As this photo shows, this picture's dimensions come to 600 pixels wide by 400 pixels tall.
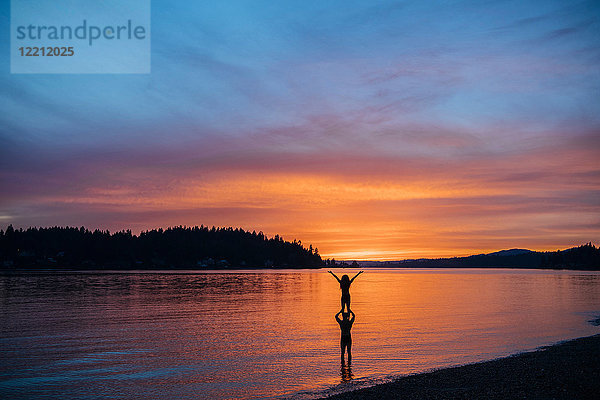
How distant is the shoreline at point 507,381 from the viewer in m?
17.5

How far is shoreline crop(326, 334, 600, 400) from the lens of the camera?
1750 centimetres

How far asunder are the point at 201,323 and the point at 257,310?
13.4 meters

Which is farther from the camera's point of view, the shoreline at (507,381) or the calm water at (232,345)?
the calm water at (232,345)

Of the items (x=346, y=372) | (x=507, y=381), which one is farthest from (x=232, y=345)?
(x=507, y=381)

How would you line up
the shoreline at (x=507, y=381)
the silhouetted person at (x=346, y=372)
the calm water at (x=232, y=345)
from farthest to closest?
the silhouetted person at (x=346, y=372), the calm water at (x=232, y=345), the shoreline at (x=507, y=381)

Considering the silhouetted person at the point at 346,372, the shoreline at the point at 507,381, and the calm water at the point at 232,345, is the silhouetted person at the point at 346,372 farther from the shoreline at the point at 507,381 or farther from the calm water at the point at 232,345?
the shoreline at the point at 507,381

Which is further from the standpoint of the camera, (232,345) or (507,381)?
(232,345)

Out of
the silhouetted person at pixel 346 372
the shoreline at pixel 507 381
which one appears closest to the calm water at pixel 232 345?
the silhouetted person at pixel 346 372

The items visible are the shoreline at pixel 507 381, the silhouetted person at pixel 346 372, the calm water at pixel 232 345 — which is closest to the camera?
the shoreline at pixel 507 381

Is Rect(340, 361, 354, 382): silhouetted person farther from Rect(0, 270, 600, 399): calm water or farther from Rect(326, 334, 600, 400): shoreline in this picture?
Rect(326, 334, 600, 400): shoreline

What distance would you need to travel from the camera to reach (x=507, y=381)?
19891 millimetres

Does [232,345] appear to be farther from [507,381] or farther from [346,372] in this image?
[507,381]

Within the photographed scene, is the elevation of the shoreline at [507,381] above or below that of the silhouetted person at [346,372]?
above

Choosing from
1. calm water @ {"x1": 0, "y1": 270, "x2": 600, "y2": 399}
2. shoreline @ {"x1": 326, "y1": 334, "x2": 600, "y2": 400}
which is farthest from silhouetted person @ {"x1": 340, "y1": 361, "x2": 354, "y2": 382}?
shoreline @ {"x1": 326, "y1": 334, "x2": 600, "y2": 400}
